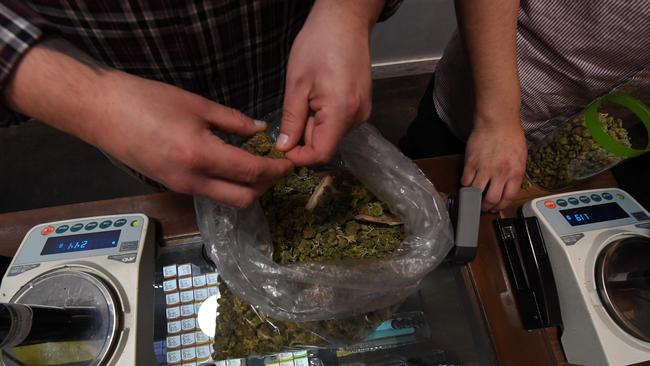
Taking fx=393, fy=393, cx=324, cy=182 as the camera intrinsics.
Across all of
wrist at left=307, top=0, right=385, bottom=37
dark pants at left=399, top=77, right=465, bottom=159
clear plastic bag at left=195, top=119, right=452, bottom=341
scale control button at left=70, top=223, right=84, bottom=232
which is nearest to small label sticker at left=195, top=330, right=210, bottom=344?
clear plastic bag at left=195, top=119, right=452, bottom=341

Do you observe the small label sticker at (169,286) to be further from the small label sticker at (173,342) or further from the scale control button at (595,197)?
the scale control button at (595,197)

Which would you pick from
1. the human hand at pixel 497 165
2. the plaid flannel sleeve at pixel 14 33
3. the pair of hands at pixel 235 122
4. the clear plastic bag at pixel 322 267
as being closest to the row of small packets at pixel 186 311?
the clear plastic bag at pixel 322 267

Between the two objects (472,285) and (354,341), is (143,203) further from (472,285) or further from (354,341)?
(472,285)

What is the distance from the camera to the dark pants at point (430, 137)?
1079 mm

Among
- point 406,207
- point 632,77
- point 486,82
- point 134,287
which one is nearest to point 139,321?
point 134,287

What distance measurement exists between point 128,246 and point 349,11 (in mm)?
494

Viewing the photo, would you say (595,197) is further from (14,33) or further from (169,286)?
(14,33)

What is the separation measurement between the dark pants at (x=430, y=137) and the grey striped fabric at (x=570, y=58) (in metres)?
0.09

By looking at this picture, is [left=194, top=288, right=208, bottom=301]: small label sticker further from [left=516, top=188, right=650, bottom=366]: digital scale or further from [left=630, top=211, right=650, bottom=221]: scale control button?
[left=630, top=211, right=650, bottom=221]: scale control button

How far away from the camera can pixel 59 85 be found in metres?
0.42

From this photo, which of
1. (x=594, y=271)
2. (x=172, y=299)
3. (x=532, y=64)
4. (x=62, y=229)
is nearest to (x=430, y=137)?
(x=532, y=64)

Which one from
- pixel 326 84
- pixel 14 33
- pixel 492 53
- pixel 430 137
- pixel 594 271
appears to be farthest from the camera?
pixel 430 137

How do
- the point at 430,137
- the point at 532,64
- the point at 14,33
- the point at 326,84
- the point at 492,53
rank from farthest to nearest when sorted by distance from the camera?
1. the point at 430,137
2. the point at 532,64
3. the point at 492,53
4. the point at 326,84
5. the point at 14,33

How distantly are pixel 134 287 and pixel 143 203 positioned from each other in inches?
7.7
